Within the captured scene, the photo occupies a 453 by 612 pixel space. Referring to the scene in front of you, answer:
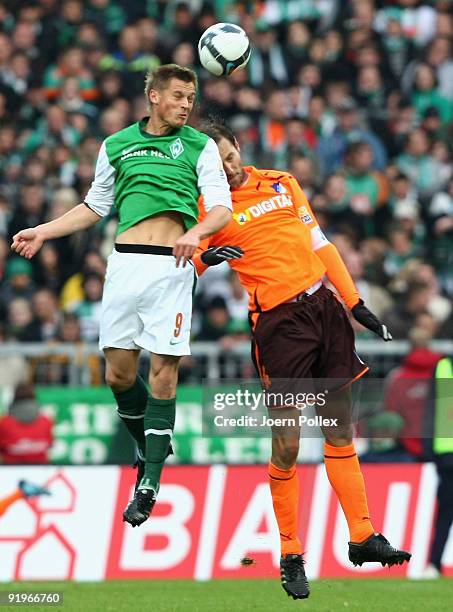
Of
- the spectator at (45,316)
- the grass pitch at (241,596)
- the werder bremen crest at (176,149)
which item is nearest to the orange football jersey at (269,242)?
the werder bremen crest at (176,149)

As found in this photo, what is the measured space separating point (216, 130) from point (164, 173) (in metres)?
0.70

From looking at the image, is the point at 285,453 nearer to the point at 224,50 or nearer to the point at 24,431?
the point at 224,50

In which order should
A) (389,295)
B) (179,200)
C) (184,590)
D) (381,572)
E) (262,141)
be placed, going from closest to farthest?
(179,200)
(184,590)
(381,572)
(389,295)
(262,141)

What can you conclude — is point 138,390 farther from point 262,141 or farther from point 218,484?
point 262,141

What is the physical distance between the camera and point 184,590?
12.2m

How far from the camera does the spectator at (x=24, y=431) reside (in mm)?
14703

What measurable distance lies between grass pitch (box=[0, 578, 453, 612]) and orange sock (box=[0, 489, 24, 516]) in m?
0.79

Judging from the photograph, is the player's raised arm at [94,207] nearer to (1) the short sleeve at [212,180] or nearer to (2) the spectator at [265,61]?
(1) the short sleeve at [212,180]

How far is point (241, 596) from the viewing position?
1145cm

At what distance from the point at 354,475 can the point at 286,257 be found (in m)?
1.48

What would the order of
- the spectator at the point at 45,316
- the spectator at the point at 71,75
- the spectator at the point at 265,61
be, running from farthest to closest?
the spectator at the point at 265,61 → the spectator at the point at 71,75 → the spectator at the point at 45,316

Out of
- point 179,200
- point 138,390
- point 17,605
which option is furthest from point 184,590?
point 179,200

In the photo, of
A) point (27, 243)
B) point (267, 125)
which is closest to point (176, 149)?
point (27, 243)

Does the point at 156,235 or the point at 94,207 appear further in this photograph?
the point at 94,207
